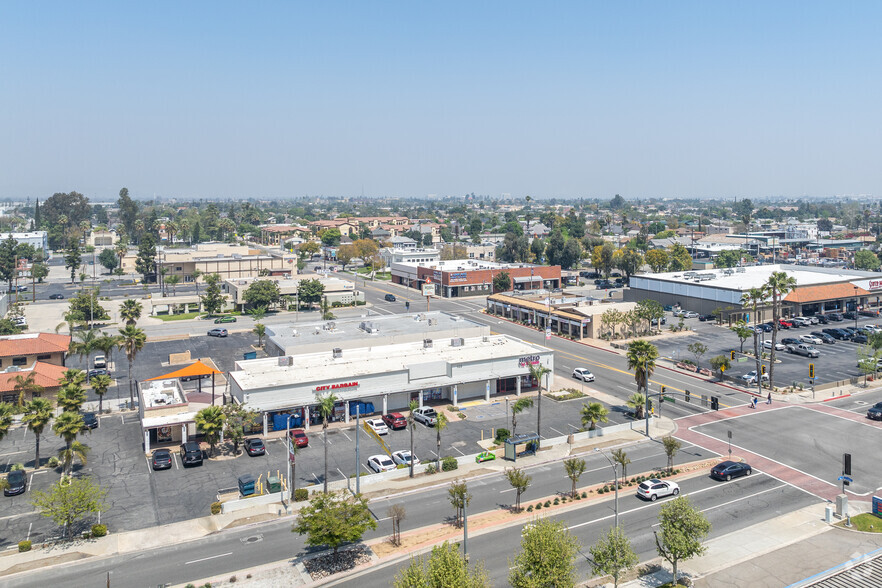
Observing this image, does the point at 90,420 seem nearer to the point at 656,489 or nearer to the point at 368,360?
the point at 368,360

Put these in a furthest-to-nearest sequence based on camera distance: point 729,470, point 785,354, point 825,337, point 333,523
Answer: point 825,337 < point 785,354 < point 729,470 < point 333,523

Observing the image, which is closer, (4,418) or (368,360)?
(4,418)

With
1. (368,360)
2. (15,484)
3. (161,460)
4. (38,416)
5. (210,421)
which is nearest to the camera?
(15,484)

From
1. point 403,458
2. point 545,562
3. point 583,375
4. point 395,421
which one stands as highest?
point 545,562

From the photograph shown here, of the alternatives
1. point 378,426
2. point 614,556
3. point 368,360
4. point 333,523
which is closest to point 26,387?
point 368,360

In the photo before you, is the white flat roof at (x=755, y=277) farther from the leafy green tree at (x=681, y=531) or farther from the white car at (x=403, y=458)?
the leafy green tree at (x=681, y=531)

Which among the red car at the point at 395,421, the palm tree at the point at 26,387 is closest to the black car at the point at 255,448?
the red car at the point at 395,421

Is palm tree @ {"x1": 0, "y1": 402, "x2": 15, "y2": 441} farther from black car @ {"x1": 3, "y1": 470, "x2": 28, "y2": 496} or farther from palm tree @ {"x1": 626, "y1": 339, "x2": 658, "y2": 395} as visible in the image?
→ palm tree @ {"x1": 626, "y1": 339, "x2": 658, "y2": 395}
